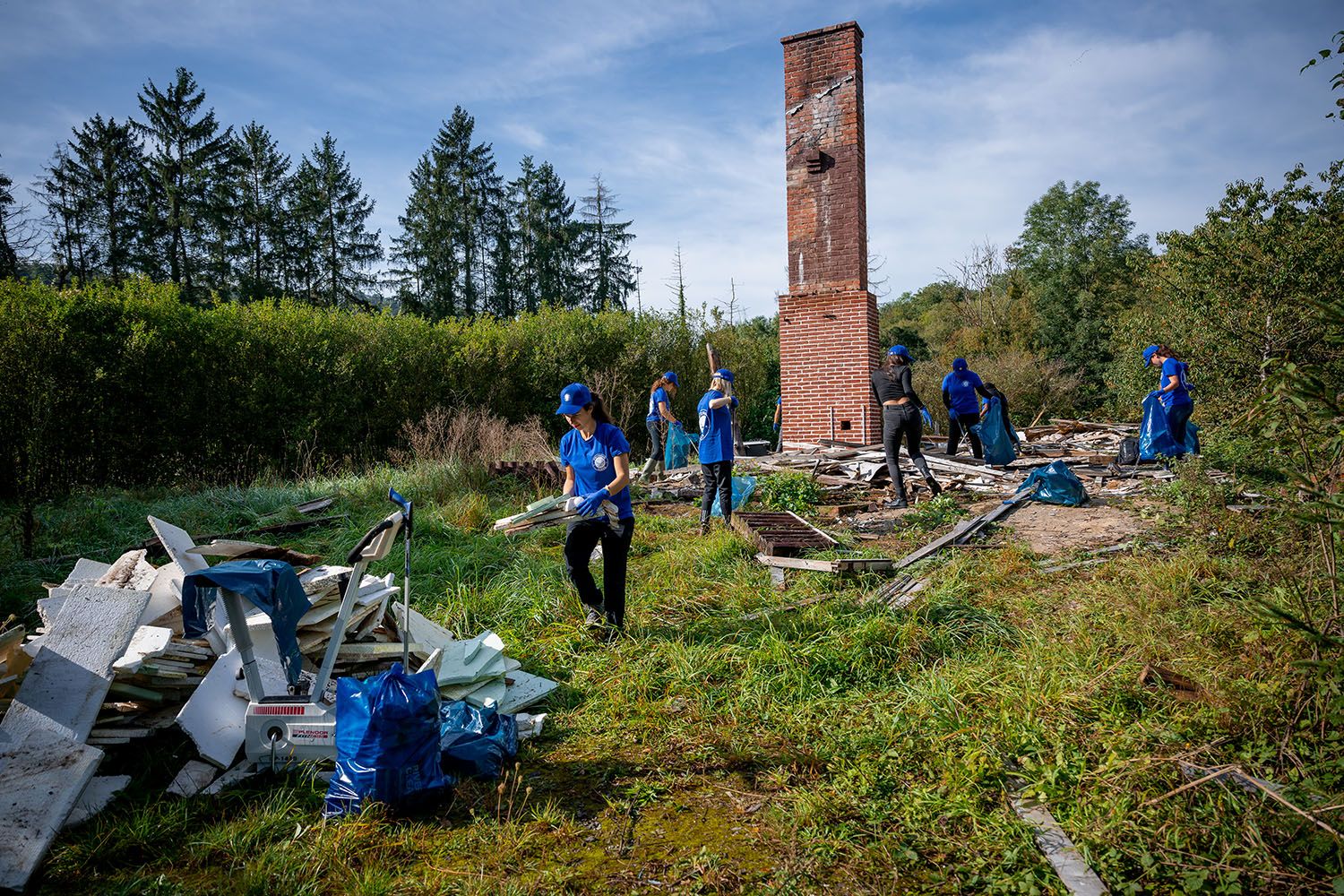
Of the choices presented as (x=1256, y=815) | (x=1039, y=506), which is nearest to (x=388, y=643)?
(x=1256, y=815)

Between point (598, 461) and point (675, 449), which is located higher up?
point (598, 461)

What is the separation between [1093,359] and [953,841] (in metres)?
29.8

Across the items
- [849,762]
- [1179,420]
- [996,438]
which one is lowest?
[849,762]

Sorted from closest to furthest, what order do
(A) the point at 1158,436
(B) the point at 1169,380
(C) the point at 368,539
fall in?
(C) the point at 368,539, (B) the point at 1169,380, (A) the point at 1158,436

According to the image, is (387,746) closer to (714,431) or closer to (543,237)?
(714,431)

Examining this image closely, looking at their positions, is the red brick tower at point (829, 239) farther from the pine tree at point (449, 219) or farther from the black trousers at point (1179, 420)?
the pine tree at point (449, 219)

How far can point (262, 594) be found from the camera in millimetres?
3188

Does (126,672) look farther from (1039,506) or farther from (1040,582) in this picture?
(1039,506)

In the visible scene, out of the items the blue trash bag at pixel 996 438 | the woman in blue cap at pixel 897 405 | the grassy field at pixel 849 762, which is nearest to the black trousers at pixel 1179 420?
the blue trash bag at pixel 996 438

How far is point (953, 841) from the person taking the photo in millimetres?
2832

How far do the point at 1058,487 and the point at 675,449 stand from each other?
6.14 metres

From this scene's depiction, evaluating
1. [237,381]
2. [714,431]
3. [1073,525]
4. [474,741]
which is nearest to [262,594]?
[474,741]

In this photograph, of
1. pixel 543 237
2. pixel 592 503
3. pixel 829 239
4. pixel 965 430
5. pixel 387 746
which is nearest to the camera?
pixel 387 746

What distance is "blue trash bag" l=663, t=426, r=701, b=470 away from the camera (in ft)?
41.2
